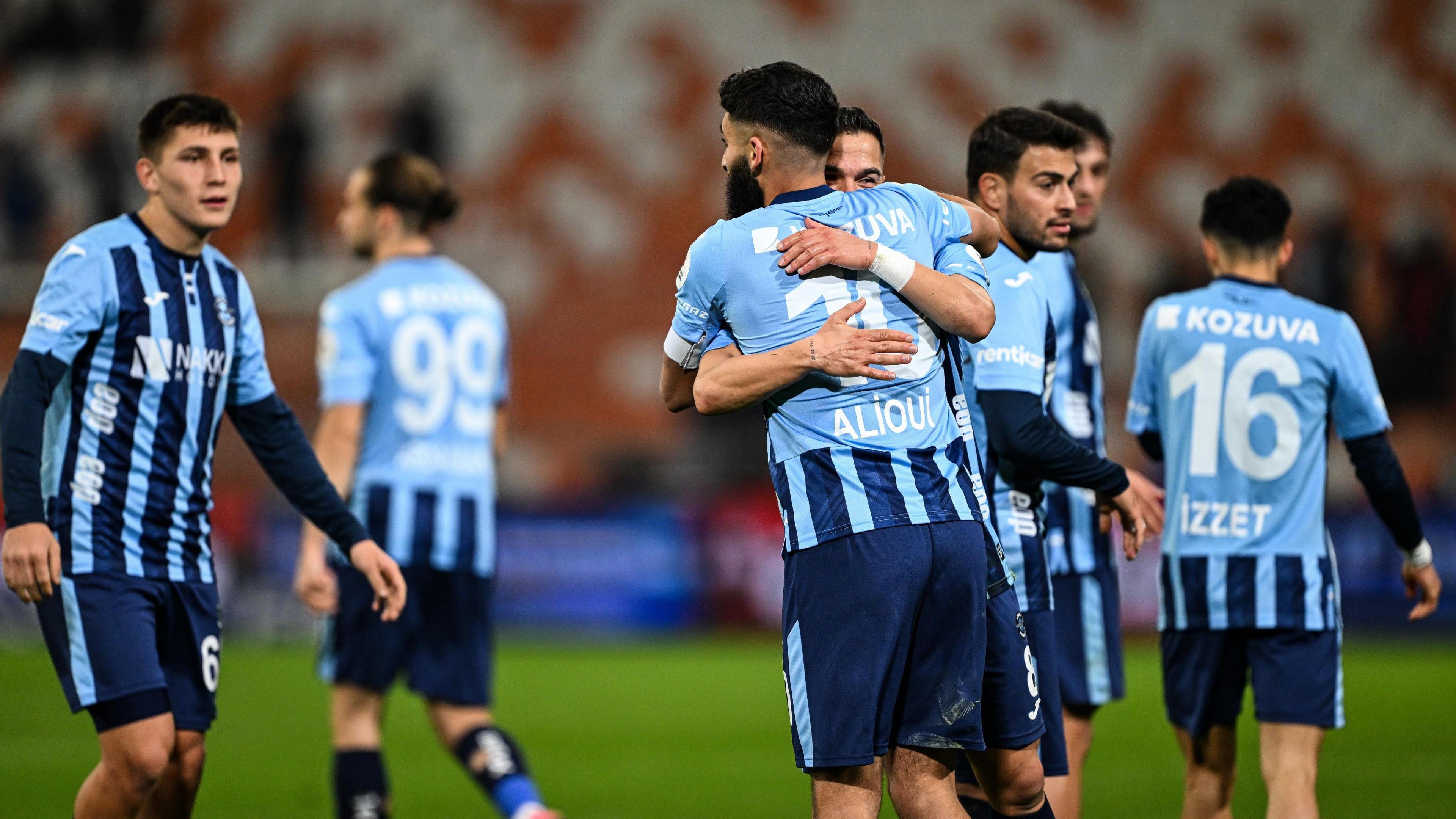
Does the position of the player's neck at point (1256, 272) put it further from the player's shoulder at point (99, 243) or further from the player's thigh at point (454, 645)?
the player's shoulder at point (99, 243)

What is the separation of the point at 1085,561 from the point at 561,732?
5.03 m

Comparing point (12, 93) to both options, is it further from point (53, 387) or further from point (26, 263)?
point (53, 387)

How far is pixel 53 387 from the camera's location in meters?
4.27

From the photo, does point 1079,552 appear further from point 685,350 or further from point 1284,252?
point 685,350

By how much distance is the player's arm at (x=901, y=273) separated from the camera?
3523mm

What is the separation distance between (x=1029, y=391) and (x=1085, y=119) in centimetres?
199

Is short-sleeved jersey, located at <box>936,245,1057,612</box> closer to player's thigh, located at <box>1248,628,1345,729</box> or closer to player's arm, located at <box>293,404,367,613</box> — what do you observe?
player's thigh, located at <box>1248,628,1345,729</box>

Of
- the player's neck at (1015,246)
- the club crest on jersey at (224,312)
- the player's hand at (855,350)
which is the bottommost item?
the player's hand at (855,350)

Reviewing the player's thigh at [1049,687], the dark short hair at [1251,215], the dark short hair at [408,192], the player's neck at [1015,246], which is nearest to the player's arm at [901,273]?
the player's neck at [1015,246]

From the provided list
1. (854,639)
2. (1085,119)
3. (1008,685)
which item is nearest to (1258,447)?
(1085,119)

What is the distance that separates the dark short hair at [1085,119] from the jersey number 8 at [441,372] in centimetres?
230

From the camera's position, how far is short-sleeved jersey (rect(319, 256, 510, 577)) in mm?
5852

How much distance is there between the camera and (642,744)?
9.03m

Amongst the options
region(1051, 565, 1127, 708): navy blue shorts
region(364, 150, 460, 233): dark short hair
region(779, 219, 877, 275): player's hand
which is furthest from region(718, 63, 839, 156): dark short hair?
region(364, 150, 460, 233): dark short hair
